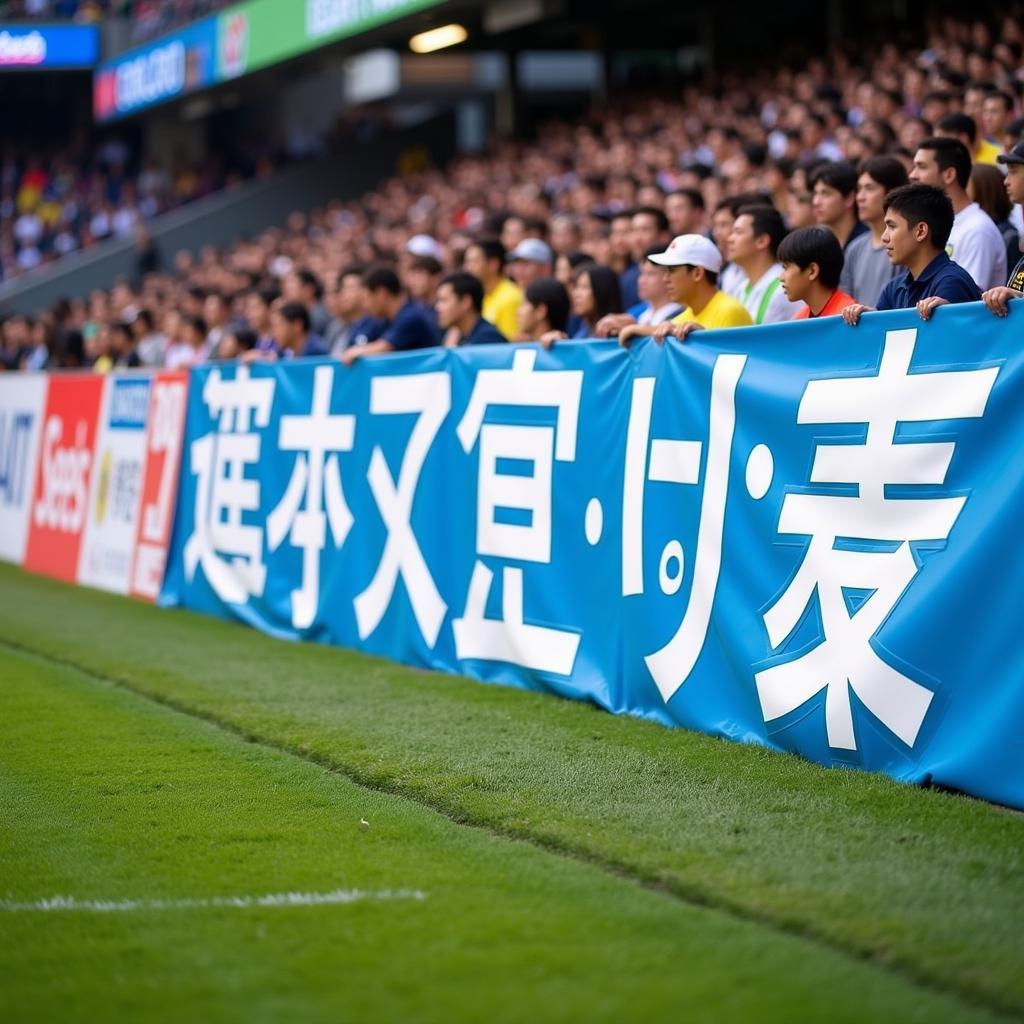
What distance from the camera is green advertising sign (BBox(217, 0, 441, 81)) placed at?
2341 centimetres

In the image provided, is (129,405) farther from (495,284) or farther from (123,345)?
(495,284)

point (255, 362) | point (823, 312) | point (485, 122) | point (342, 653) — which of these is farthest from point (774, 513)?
point (485, 122)

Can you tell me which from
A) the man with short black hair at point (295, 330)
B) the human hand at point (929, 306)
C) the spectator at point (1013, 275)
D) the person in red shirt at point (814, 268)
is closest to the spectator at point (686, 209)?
the man with short black hair at point (295, 330)

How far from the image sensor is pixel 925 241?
6.18 meters

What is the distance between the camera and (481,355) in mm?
8352

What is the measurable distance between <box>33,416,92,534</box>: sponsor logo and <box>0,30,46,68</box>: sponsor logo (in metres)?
20.9

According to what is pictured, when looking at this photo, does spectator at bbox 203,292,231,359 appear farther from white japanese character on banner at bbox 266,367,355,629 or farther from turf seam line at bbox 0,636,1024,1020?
turf seam line at bbox 0,636,1024,1020

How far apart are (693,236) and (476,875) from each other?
3.89 metres

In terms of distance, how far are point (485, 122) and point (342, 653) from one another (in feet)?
83.7

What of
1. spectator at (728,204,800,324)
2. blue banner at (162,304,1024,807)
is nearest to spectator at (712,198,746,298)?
spectator at (728,204,800,324)

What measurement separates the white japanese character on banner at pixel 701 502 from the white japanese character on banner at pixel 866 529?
0.46 m

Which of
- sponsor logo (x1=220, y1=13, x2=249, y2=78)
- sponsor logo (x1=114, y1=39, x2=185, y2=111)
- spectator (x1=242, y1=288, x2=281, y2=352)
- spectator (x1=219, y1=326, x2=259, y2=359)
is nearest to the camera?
spectator (x1=219, y1=326, x2=259, y2=359)

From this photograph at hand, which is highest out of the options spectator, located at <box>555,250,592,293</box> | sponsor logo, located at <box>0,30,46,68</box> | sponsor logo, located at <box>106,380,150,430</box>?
sponsor logo, located at <box>0,30,46,68</box>

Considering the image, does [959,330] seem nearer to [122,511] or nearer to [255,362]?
[255,362]
